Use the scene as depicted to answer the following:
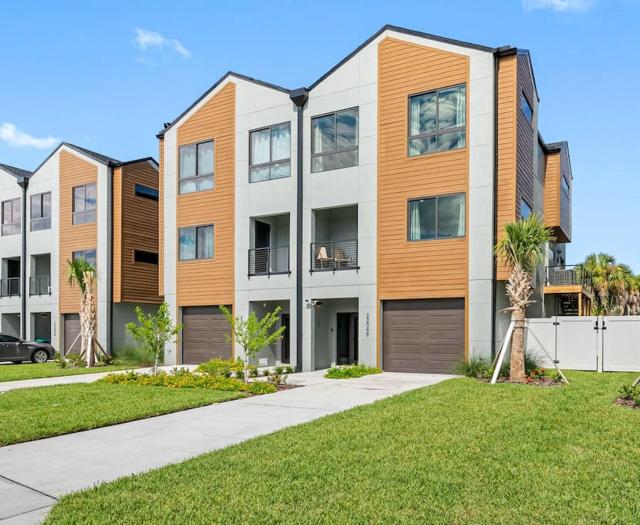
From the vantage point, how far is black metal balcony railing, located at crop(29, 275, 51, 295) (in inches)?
1113

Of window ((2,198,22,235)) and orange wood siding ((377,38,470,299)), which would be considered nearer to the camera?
orange wood siding ((377,38,470,299))

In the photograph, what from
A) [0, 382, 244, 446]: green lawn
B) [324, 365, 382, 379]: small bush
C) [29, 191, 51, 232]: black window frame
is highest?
[29, 191, 51, 232]: black window frame

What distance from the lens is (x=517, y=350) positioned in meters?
13.9

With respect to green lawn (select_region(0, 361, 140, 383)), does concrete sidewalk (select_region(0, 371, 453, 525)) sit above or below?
above

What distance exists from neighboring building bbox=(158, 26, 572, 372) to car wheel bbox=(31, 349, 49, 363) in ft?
19.9

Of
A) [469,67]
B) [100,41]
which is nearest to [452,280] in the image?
[469,67]

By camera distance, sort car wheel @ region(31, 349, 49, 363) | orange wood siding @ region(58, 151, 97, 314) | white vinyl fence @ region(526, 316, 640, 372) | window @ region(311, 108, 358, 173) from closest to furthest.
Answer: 1. white vinyl fence @ region(526, 316, 640, 372)
2. window @ region(311, 108, 358, 173)
3. car wheel @ region(31, 349, 49, 363)
4. orange wood siding @ region(58, 151, 97, 314)

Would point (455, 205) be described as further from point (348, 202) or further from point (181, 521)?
point (181, 521)

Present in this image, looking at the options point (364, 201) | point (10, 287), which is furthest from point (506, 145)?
point (10, 287)

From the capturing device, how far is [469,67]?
1673 cm

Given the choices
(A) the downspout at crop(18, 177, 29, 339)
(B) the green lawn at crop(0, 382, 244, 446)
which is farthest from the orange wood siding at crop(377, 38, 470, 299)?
(A) the downspout at crop(18, 177, 29, 339)

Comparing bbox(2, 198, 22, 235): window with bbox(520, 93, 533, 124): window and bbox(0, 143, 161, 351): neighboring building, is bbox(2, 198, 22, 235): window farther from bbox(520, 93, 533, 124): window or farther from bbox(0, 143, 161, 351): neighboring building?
bbox(520, 93, 533, 124): window

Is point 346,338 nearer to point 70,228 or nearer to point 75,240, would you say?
point 75,240

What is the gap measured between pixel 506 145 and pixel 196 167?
11.9m
